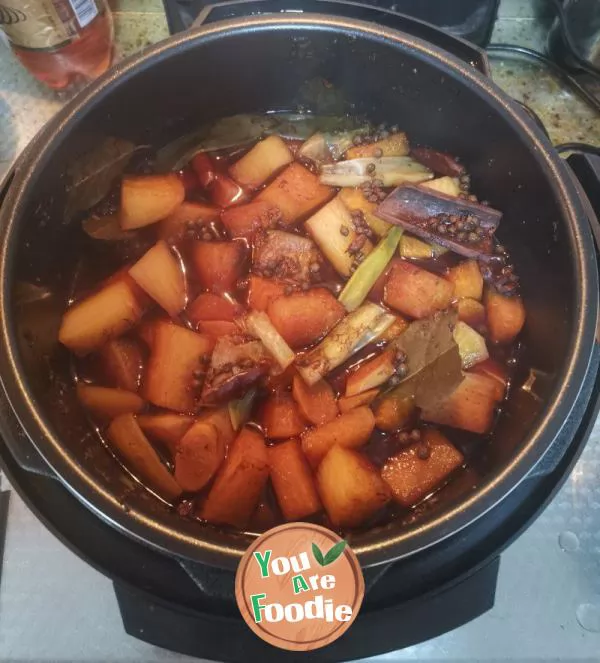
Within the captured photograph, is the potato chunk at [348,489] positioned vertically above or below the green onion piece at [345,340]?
below

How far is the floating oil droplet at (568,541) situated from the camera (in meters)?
1.49

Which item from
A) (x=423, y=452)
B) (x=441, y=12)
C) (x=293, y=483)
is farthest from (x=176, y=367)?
(x=441, y=12)

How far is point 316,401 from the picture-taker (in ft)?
4.40

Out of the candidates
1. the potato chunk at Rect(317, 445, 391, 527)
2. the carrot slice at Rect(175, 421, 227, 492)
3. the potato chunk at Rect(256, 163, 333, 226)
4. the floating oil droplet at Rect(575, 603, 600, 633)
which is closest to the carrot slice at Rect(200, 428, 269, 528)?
the carrot slice at Rect(175, 421, 227, 492)

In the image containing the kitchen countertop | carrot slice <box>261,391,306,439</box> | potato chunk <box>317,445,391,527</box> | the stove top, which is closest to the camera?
potato chunk <box>317,445,391,527</box>

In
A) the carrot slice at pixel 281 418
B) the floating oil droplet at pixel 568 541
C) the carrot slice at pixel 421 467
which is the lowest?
the floating oil droplet at pixel 568 541

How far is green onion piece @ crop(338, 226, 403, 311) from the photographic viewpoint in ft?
4.78

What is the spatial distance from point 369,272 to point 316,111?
572 mm

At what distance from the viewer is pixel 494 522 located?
126 centimetres

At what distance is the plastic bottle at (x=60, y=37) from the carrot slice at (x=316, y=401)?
115 cm

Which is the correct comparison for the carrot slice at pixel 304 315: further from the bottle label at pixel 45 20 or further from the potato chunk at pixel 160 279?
the bottle label at pixel 45 20

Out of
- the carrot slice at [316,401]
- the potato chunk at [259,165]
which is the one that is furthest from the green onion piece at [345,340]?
the potato chunk at [259,165]

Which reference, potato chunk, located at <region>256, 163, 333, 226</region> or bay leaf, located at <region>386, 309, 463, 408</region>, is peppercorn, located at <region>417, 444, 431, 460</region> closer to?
bay leaf, located at <region>386, 309, 463, 408</region>

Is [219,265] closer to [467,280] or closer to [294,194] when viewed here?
[294,194]
